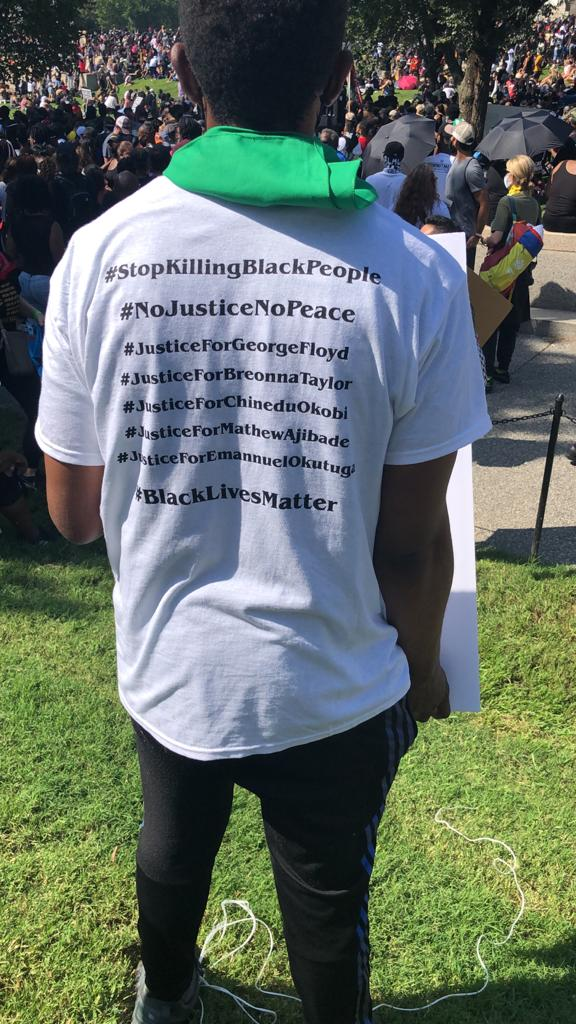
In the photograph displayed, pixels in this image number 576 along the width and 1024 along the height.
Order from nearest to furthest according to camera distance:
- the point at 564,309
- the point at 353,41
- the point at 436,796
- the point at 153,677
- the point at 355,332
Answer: the point at 355,332, the point at 153,677, the point at 436,796, the point at 564,309, the point at 353,41

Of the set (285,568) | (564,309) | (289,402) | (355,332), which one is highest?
(355,332)

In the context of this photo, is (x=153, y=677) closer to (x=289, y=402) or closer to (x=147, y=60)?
(x=289, y=402)

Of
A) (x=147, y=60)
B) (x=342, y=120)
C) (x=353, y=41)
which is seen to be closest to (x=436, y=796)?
(x=342, y=120)

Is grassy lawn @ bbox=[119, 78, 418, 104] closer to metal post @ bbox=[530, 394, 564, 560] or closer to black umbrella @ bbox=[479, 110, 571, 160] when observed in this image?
black umbrella @ bbox=[479, 110, 571, 160]

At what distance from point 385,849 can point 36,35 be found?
21332mm

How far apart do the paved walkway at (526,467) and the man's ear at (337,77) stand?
154 inches

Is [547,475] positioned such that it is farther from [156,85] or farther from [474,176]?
[156,85]

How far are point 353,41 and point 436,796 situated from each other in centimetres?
2763

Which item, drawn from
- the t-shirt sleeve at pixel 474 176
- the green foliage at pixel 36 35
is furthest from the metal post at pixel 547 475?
the green foliage at pixel 36 35

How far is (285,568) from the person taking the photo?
1.37 meters

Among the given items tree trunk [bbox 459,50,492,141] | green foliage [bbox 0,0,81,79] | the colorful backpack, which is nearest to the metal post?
the colorful backpack

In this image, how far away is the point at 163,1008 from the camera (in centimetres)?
202

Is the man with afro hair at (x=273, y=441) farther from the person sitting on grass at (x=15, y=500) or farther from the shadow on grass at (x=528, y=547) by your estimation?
the person sitting on grass at (x=15, y=500)

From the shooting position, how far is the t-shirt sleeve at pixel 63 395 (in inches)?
54.3
